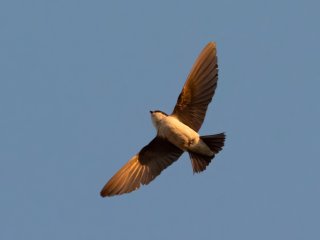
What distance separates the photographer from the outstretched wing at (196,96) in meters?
14.9

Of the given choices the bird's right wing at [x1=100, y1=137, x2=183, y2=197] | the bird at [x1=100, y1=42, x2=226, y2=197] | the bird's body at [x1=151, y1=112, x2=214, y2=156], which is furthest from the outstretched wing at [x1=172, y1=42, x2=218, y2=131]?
the bird's right wing at [x1=100, y1=137, x2=183, y2=197]

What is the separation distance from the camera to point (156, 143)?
15.2 metres

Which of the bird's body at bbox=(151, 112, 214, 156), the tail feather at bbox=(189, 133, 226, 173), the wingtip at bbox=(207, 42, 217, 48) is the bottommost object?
the tail feather at bbox=(189, 133, 226, 173)

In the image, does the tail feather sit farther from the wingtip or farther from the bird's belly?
the wingtip

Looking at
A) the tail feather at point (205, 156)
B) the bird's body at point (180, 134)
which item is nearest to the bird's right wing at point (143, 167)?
the bird's body at point (180, 134)

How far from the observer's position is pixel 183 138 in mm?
14680

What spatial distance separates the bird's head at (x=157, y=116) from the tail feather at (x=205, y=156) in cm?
68

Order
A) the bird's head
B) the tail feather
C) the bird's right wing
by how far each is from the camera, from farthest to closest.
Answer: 1. the bird's right wing
2. the bird's head
3. the tail feather

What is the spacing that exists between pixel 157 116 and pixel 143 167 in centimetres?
96

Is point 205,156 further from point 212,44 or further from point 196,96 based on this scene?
point 212,44

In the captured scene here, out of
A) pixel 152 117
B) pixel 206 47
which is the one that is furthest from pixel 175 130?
pixel 206 47

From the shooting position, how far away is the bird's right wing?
49.5ft

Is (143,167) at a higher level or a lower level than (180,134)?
lower

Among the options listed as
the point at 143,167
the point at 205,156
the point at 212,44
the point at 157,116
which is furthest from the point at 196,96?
the point at 143,167
